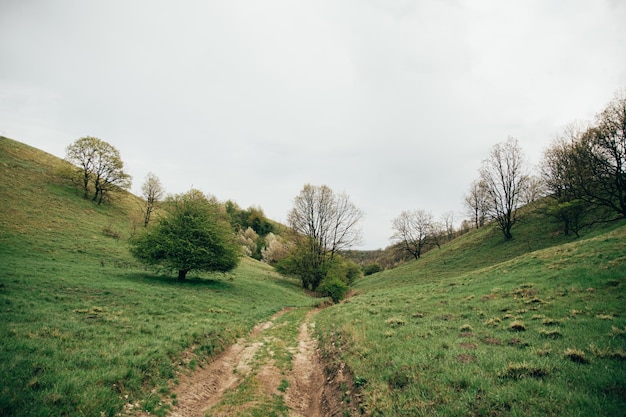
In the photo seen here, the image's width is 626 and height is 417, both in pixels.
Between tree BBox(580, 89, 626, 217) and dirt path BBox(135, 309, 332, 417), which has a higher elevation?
tree BBox(580, 89, 626, 217)

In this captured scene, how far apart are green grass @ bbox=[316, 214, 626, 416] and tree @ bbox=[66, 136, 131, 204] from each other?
5874 cm

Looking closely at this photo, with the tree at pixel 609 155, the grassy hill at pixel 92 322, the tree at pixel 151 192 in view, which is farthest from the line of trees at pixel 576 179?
the tree at pixel 151 192

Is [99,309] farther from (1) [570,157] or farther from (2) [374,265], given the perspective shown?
(2) [374,265]

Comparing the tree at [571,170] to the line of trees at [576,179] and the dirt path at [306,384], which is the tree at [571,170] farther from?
the dirt path at [306,384]

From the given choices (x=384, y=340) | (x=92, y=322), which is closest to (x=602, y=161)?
(x=384, y=340)

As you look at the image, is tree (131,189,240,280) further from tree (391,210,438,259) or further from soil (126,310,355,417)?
tree (391,210,438,259)

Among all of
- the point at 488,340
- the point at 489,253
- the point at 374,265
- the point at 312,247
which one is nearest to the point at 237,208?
the point at 374,265

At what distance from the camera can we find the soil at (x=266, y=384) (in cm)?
819

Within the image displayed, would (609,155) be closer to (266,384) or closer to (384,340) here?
(384,340)

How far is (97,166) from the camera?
53312 millimetres

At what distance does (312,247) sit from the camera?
44594mm

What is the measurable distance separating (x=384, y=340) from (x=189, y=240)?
2472 centimetres

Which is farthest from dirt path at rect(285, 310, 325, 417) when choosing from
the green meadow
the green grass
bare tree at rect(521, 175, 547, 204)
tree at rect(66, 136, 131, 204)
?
tree at rect(66, 136, 131, 204)

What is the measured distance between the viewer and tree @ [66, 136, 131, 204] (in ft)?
168
